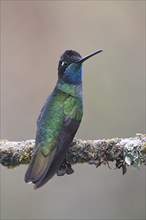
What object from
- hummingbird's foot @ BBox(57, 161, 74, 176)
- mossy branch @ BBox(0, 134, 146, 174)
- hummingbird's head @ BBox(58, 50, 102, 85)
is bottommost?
hummingbird's foot @ BBox(57, 161, 74, 176)

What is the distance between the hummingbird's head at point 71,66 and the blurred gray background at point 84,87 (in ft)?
9.26

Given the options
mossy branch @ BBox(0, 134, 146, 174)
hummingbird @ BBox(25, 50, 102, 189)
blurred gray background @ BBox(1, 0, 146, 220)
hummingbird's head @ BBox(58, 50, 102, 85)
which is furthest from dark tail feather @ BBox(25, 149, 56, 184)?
blurred gray background @ BBox(1, 0, 146, 220)

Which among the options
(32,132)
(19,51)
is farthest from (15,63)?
(32,132)

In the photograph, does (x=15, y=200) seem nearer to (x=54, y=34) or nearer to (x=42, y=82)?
(x=42, y=82)

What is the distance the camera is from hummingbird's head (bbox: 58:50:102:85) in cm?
486

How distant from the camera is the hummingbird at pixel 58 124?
14.0 feet

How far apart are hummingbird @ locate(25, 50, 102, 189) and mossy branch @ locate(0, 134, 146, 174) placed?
8 centimetres

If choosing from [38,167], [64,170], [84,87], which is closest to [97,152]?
[64,170]

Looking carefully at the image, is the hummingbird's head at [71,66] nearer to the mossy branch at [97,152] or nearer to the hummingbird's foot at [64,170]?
the mossy branch at [97,152]

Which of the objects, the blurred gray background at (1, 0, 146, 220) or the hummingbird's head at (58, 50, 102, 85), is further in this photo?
the blurred gray background at (1, 0, 146, 220)

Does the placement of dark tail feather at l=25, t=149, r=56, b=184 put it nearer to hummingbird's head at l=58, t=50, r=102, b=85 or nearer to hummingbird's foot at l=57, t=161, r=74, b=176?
hummingbird's foot at l=57, t=161, r=74, b=176

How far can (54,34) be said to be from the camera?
9102mm

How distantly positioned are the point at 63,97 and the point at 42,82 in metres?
3.83

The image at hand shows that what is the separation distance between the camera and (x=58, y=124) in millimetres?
4570
